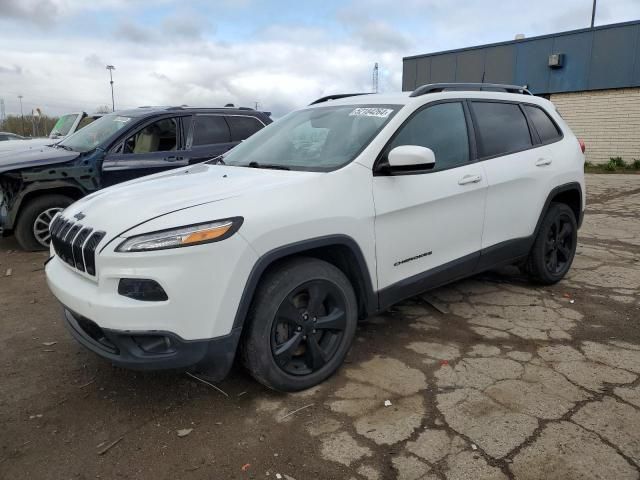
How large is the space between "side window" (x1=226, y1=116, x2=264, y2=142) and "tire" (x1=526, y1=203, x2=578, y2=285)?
4088mm

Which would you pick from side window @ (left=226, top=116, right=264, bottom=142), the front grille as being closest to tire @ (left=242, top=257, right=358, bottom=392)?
the front grille

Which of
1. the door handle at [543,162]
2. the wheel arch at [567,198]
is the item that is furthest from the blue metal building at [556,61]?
the door handle at [543,162]

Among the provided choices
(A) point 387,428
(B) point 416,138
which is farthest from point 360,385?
(B) point 416,138

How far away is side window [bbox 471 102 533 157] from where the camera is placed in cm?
386

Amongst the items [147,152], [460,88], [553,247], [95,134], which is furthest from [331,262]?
[95,134]

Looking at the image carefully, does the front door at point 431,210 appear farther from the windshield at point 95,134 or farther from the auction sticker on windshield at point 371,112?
the windshield at point 95,134

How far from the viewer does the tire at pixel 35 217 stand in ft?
19.7

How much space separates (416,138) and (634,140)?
15650 millimetres

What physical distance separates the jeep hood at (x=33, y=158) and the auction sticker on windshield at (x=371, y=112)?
4107 mm

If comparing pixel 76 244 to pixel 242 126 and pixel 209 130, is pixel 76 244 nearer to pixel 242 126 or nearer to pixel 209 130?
pixel 209 130

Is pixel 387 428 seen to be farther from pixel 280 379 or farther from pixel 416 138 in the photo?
pixel 416 138

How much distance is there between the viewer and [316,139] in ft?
11.4

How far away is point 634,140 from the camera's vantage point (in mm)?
15836

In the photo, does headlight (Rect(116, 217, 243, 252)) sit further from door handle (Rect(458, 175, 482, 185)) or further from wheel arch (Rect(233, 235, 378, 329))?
door handle (Rect(458, 175, 482, 185))
